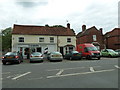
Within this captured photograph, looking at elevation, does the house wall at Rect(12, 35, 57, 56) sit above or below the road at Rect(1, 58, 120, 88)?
above

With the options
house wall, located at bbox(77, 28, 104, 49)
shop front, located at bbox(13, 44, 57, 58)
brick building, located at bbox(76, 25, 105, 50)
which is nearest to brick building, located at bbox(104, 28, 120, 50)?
brick building, located at bbox(76, 25, 105, 50)

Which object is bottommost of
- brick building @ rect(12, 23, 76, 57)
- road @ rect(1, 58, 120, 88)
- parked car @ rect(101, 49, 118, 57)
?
road @ rect(1, 58, 120, 88)

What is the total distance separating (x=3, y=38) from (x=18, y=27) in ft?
102

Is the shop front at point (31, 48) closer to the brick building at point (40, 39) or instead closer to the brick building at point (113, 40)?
the brick building at point (40, 39)

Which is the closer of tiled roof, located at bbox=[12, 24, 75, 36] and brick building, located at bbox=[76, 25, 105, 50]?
tiled roof, located at bbox=[12, 24, 75, 36]

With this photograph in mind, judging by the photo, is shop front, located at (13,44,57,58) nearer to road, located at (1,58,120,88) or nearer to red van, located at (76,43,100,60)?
red van, located at (76,43,100,60)

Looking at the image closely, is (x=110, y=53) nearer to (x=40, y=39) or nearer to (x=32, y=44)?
(x=40, y=39)

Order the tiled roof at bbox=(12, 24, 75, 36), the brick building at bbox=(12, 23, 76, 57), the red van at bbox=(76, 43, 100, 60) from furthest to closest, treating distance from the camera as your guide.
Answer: the tiled roof at bbox=(12, 24, 75, 36)
the brick building at bbox=(12, 23, 76, 57)
the red van at bbox=(76, 43, 100, 60)

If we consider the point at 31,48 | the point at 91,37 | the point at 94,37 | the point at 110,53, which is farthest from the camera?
the point at 94,37

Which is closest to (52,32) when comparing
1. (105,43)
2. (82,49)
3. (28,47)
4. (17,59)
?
(28,47)

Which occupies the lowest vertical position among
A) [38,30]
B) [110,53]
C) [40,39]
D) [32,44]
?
[110,53]

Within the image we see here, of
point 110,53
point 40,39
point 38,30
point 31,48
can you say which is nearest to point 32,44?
point 31,48

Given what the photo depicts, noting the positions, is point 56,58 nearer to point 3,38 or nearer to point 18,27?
point 18,27

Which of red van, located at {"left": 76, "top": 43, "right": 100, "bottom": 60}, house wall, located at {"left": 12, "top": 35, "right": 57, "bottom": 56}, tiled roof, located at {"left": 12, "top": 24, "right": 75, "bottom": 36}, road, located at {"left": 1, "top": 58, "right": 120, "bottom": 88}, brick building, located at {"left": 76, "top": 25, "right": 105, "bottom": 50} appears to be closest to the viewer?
road, located at {"left": 1, "top": 58, "right": 120, "bottom": 88}
